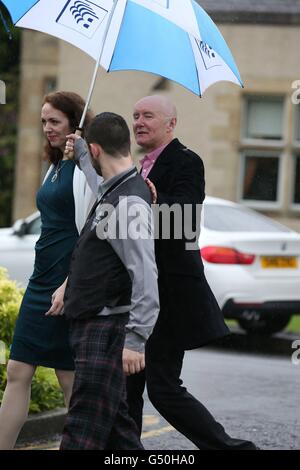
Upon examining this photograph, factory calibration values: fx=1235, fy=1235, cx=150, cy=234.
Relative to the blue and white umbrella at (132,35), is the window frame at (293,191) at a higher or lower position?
lower

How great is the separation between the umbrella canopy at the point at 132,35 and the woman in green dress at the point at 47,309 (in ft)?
2.12

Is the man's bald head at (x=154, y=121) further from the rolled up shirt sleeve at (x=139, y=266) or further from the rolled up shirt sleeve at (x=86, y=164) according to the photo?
the rolled up shirt sleeve at (x=139, y=266)

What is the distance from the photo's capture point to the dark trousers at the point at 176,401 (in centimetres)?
609

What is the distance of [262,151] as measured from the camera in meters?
21.8

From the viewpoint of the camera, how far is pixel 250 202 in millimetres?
21859

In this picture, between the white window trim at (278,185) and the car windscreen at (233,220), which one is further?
the white window trim at (278,185)

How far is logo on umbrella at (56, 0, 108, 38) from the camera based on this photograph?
6.32 m


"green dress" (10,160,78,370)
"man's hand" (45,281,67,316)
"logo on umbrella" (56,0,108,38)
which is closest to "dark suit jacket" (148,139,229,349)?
"green dress" (10,160,78,370)

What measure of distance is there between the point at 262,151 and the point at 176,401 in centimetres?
1591

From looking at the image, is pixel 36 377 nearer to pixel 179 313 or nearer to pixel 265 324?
pixel 179 313

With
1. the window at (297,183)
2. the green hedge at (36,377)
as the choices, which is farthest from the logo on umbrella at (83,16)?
the window at (297,183)

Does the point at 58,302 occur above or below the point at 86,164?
below

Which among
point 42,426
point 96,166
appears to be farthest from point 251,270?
point 96,166

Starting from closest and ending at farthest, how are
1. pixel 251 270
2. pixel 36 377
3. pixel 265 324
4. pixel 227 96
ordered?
pixel 36 377, pixel 251 270, pixel 265 324, pixel 227 96
